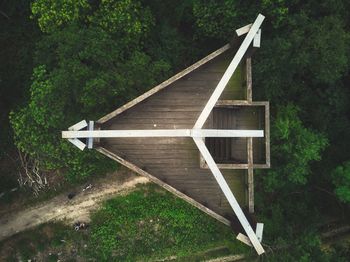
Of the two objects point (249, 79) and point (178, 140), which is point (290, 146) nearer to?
point (249, 79)

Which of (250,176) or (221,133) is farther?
(250,176)

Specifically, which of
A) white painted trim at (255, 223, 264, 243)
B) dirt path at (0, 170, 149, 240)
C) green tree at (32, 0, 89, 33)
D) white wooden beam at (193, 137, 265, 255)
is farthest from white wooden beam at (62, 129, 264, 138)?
dirt path at (0, 170, 149, 240)

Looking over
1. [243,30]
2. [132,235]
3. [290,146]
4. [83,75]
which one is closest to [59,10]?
[83,75]

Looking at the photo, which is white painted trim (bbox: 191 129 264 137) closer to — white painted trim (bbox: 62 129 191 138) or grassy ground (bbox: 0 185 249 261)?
white painted trim (bbox: 62 129 191 138)

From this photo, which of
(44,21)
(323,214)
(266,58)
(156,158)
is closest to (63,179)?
(156,158)

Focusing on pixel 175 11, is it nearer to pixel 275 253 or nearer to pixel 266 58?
pixel 266 58

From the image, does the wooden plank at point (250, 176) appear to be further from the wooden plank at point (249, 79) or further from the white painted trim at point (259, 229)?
the wooden plank at point (249, 79)
